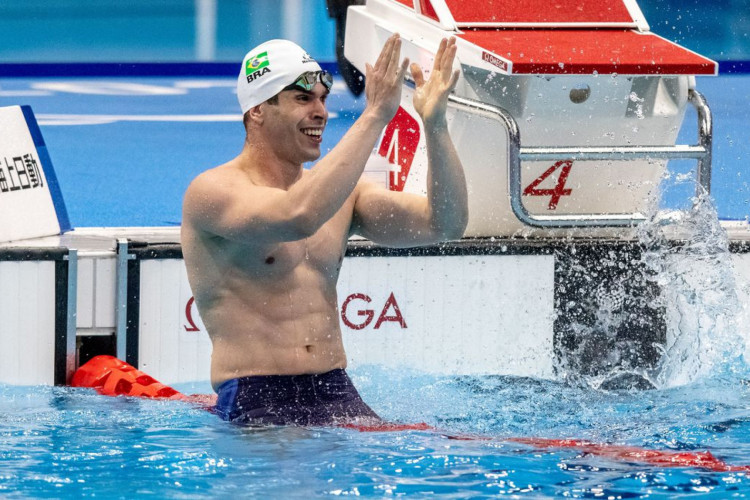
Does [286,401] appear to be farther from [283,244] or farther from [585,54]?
[585,54]

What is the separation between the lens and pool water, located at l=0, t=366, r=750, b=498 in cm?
302

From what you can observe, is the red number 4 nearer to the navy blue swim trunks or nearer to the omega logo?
the omega logo


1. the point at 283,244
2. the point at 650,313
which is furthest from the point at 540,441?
the point at 650,313

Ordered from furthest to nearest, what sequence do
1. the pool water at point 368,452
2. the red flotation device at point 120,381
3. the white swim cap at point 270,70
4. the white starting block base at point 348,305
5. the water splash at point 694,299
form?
the water splash at point 694,299
the white starting block base at point 348,305
the red flotation device at point 120,381
the white swim cap at point 270,70
the pool water at point 368,452

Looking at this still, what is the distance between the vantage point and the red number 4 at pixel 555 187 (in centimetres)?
462

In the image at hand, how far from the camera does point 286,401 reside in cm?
334

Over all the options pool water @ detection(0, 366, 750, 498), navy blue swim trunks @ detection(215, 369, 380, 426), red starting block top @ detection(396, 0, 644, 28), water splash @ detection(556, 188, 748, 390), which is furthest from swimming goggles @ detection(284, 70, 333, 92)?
water splash @ detection(556, 188, 748, 390)

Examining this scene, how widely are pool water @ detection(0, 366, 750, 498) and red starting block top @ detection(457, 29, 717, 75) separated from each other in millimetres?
1125

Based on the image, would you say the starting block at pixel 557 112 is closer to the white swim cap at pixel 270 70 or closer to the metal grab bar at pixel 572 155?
the metal grab bar at pixel 572 155

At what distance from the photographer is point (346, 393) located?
3449mm

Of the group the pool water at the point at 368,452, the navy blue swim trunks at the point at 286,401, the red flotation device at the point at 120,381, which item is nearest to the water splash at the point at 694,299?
the pool water at the point at 368,452

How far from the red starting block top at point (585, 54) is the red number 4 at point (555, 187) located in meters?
0.44

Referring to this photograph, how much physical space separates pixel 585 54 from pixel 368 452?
179cm

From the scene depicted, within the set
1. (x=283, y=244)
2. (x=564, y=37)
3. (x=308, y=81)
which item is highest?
(x=564, y=37)
